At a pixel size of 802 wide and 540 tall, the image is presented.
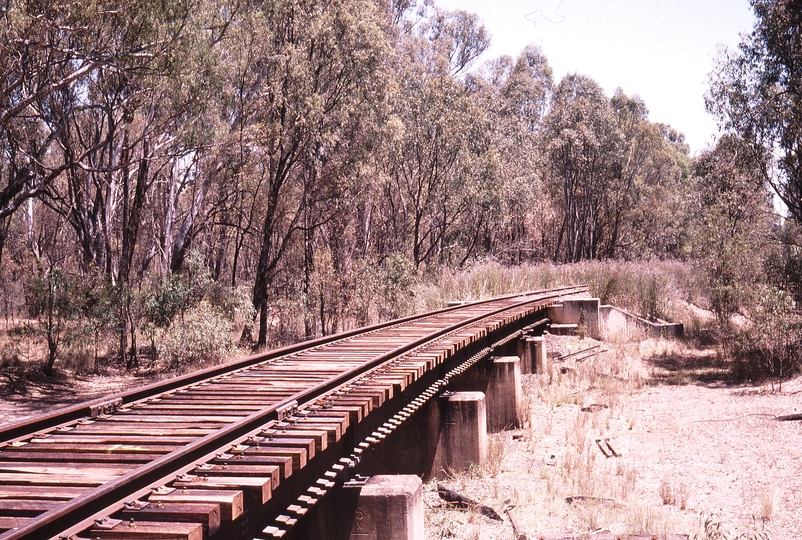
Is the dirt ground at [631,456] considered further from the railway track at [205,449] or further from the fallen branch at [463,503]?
the railway track at [205,449]

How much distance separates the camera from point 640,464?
10188mm

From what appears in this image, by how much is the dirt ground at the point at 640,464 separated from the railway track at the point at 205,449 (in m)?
1.76

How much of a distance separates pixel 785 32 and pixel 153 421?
20.2 m

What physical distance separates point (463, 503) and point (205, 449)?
14.6 ft

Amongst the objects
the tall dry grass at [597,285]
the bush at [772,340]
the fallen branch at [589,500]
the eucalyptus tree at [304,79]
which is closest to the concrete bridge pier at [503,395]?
the fallen branch at [589,500]

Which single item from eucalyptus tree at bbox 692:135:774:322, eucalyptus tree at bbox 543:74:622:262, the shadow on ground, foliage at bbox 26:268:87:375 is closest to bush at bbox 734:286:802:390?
the shadow on ground

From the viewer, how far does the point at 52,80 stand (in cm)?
1641

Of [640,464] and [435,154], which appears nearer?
[640,464]

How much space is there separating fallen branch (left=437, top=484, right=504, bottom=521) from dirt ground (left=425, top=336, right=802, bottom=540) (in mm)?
112

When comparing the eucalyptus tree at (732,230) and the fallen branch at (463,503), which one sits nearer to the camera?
the fallen branch at (463,503)

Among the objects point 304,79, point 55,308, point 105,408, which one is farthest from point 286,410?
point 304,79

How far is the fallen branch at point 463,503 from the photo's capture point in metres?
7.90

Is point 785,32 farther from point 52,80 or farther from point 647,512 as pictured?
point 52,80

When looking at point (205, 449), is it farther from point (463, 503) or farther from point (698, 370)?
point (698, 370)
